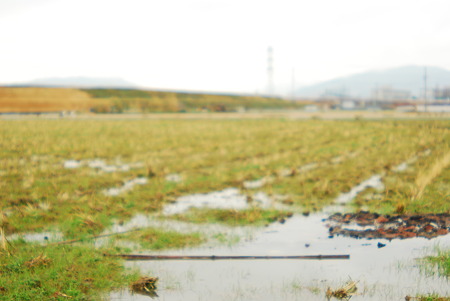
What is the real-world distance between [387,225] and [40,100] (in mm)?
103315

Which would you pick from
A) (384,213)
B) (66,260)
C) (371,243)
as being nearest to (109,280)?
(66,260)

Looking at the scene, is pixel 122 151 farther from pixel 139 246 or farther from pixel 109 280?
pixel 109 280

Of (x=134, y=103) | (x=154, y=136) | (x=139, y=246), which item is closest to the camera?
(x=139, y=246)

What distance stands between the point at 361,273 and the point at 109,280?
4.20 metres

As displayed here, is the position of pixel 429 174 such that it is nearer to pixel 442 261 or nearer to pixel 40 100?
pixel 442 261

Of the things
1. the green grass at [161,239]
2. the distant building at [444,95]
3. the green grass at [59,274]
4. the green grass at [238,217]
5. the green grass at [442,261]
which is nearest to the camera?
the green grass at [59,274]

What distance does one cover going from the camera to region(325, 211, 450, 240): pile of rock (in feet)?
29.6

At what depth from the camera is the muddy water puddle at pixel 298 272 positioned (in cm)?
629

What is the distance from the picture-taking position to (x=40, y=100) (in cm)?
10006

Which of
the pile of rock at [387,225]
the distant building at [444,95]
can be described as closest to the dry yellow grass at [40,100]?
the pile of rock at [387,225]

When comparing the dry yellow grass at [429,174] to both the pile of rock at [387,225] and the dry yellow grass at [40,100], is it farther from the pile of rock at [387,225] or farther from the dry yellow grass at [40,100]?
the dry yellow grass at [40,100]

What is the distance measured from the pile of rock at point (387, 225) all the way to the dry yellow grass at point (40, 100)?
8002 cm

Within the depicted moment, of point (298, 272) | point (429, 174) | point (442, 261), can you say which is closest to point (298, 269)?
point (298, 272)

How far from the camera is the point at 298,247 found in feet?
28.1
